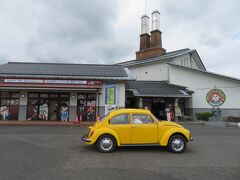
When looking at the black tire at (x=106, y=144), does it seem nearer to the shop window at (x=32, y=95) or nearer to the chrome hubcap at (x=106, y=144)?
the chrome hubcap at (x=106, y=144)

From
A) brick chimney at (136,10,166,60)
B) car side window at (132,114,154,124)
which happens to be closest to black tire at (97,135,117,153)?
car side window at (132,114,154,124)

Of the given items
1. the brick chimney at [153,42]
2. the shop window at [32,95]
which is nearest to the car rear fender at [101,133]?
the shop window at [32,95]

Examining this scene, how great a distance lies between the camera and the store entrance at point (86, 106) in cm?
1932

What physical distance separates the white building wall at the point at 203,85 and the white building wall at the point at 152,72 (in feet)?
3.39

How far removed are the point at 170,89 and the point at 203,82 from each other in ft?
14.0

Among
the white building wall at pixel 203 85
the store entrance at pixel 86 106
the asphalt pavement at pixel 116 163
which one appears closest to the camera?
the asphalt pavement at pixel 116 163

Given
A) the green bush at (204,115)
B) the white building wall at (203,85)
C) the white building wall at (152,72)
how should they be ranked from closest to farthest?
1. the green bush at (204,115)
2. the white building wall at (203,85)
3. the white building wall at (152,72)

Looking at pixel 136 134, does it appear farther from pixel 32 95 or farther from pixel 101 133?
pixel 32 95

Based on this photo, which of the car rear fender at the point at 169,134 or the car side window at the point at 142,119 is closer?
the car rear fender at the point at 169,134

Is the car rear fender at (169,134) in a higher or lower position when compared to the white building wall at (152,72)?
lower

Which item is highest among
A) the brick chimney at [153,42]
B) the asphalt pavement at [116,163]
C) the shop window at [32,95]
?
the brick chimney at [153,42]

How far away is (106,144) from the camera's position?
7590 mm

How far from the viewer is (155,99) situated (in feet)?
73.2

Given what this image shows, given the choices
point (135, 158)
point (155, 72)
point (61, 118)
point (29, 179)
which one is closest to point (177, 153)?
point (135, 158)
